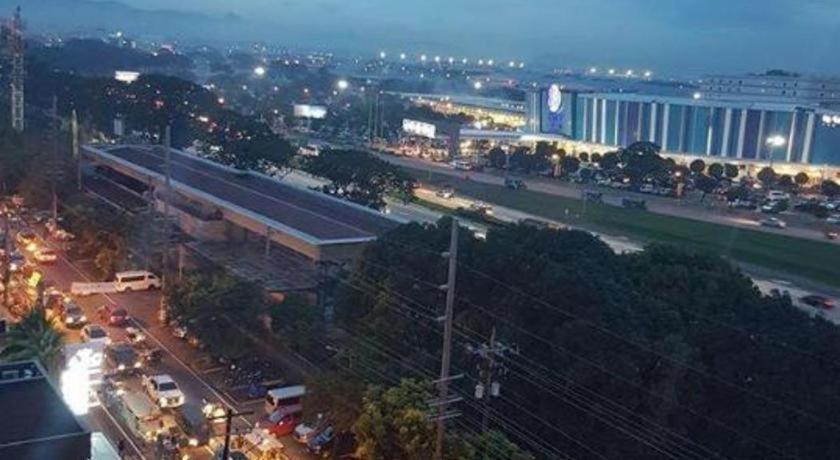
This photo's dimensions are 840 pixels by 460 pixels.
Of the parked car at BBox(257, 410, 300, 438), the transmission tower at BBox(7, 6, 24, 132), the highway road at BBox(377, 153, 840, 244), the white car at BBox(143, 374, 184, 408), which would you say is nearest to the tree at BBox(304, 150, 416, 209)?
the highway road at BBox(377, 153, 840, 244)

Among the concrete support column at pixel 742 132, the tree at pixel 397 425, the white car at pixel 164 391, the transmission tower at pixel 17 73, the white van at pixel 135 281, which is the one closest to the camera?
the tree at pixel 397 425

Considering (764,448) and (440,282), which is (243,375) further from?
(764,448)

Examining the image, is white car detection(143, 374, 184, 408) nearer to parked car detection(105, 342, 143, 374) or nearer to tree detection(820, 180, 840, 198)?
parked car detection(105, 342, 143, 374)

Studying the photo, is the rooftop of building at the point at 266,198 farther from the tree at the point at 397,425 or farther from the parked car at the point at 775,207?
the parked car at the point at 775,207

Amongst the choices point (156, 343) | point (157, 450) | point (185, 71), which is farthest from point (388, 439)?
point (185, 71)

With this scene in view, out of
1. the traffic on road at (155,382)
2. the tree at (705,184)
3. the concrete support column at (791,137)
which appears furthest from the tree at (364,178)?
the concrete support column at (791,137)

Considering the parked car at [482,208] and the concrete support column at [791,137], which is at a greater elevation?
the concrete support column at [791,137]
